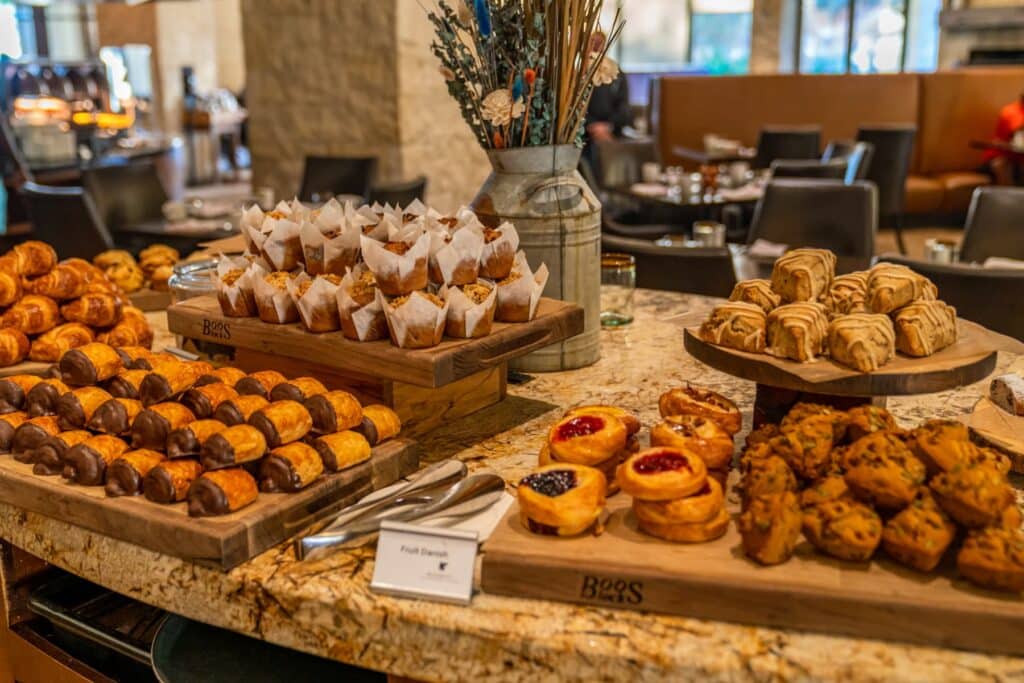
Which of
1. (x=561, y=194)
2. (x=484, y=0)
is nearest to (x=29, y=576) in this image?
(x=561, y=194)

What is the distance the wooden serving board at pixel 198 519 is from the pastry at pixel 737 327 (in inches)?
17.1

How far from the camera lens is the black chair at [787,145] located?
24.5 ft

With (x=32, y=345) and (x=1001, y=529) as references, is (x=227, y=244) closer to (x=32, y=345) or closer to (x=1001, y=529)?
(x=32, y=345)

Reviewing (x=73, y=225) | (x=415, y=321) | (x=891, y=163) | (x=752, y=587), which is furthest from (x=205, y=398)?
(x=891, y=163)

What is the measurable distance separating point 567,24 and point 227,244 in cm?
85

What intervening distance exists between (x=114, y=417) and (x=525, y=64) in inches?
35.2

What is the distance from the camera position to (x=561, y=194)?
181 centimetres

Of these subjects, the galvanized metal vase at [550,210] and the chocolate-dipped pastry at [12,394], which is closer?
the chocolate-dipped pastry at [12,394]

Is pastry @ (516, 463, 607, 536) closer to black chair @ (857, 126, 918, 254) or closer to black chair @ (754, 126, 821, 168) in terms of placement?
black chair @ (754, 126, 821, 168)

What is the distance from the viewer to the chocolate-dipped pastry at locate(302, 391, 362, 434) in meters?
1.28

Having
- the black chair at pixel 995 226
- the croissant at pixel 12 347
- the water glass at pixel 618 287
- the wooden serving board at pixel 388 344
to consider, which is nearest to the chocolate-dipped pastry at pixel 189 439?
the wooden serving board at pixel 388 344

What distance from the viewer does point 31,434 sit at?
4.34ft

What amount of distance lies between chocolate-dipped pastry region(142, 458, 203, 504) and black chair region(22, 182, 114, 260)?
3654mm

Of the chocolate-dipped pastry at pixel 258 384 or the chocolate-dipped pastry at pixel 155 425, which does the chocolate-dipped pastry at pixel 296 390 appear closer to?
the chocolate-dipped pastry at pixel 258 384
